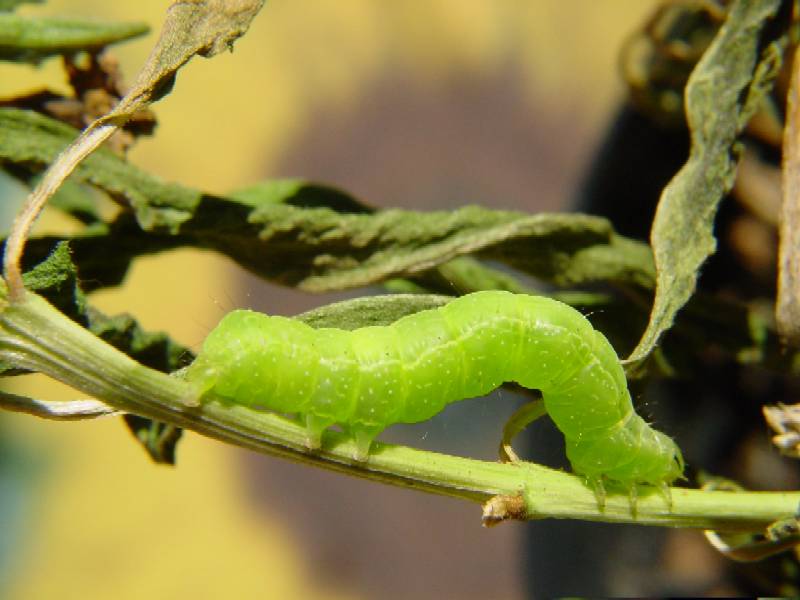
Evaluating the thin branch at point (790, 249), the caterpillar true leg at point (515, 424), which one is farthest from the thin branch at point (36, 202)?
the thin branch at point (790, 249)

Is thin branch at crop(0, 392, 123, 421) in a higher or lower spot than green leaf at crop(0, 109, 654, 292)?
lower

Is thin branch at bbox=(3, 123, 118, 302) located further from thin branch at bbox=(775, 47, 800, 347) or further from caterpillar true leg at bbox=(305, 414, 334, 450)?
thin branch at bbox=(775, 47, 800, 347)

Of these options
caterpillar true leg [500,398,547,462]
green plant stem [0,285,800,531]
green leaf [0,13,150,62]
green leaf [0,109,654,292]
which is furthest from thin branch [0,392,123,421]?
green leaf [0,13,150,62]

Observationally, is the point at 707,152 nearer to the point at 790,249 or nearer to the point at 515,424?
the point at 790,249

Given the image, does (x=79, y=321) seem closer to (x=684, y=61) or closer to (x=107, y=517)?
(x=684, y=61)

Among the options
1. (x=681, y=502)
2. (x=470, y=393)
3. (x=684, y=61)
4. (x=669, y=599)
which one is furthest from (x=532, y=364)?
(x=669, y=599)
